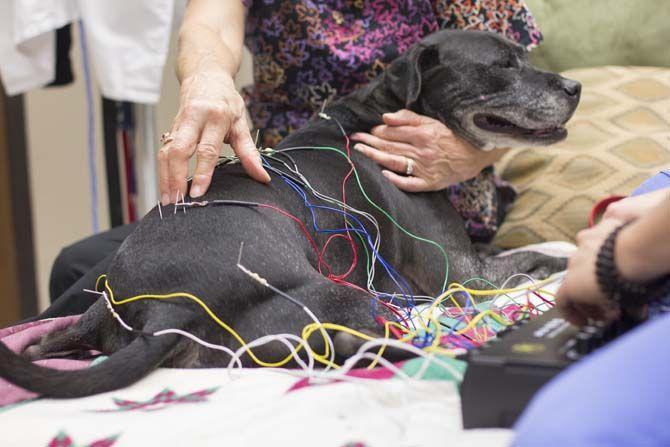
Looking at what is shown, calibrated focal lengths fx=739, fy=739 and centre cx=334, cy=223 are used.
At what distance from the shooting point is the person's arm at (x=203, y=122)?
1233 millimetres

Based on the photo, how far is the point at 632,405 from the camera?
513mm

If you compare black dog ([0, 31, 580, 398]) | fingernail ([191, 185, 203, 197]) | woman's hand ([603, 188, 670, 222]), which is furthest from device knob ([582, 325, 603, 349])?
fingernail ([191, 185, 203, 197])

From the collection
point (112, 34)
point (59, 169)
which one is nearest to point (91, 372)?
point (112, 34)

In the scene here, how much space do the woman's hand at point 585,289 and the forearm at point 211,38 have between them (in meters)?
0.89

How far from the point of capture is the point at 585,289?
29.7 inches

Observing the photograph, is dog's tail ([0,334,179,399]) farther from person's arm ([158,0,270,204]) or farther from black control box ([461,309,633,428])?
black control box ([461,309,633,428])

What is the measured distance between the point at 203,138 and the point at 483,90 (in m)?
0.70

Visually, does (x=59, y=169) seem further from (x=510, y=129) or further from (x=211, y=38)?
(x=510, y=129)

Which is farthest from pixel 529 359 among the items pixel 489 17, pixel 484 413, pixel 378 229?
pixel 489 17

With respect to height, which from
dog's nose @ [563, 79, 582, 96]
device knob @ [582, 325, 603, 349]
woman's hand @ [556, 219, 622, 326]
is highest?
dog's nose @ [563, 79, 582, 96]

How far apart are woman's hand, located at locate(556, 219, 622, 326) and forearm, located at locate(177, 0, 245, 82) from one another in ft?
2.91

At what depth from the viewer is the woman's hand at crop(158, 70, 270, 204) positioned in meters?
1.23

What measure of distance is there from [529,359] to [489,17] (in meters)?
1.30

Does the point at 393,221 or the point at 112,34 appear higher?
the point at 112,34
